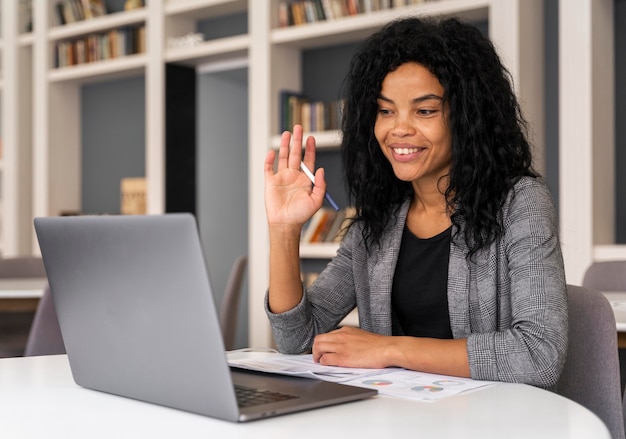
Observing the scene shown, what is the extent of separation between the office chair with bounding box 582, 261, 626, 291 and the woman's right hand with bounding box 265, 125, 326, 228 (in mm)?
1600

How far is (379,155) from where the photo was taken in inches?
71.6

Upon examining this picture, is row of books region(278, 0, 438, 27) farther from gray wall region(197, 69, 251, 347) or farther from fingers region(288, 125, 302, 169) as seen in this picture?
fingers region(288, 125, 302, 169)

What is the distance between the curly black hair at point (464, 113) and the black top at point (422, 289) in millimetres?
76

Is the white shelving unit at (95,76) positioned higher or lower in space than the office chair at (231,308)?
higher

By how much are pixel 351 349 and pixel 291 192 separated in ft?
1.12

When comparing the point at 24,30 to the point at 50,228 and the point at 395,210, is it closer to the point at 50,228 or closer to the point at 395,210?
the point at 395,210

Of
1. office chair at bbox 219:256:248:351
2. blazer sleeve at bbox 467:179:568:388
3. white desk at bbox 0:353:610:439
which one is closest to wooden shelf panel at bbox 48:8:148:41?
office chair at bbox 219:256:248:351

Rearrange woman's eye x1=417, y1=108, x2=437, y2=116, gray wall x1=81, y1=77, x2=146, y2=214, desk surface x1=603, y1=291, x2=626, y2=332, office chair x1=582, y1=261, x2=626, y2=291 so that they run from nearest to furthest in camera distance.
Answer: woman's eye x1=417, y1=108, x2=437, y2=116 < desk surface x1=603, y1=291, x2=626, y2=332 < office chair x1=582, y1=261, x2=626, y2=291 < gray wall x1=81, y1=77, x2=146, y2=214

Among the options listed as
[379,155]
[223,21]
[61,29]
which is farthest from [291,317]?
[61,29]

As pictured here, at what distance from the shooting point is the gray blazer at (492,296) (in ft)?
4.34

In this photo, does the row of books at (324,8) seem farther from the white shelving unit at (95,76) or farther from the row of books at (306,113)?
the row of books at (306,113)

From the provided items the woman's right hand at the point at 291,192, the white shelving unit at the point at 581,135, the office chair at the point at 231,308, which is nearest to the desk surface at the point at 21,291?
the office chair at the point at 231,308

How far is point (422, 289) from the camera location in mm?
1660

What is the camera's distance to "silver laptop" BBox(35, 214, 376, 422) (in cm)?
94
